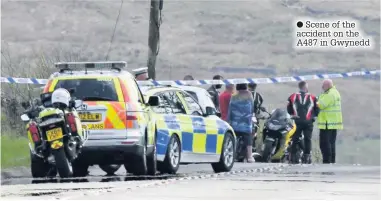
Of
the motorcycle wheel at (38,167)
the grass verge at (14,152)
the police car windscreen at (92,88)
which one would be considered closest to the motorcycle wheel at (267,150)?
the grass verge at (14,152)

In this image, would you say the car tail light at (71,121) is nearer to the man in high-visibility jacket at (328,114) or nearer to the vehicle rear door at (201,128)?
the vehicle rear door at (201,128)

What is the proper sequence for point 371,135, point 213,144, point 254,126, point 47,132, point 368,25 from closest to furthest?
point 47,132 < point 213,144 < point 254,126 < point 371,135 < point 368,25

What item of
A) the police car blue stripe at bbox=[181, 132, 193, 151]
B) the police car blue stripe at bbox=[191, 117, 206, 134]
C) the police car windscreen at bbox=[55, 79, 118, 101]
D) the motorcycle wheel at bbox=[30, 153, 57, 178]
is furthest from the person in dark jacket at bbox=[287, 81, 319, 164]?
the motorcycle wheel at bbox=[30, 153, 57, 178]

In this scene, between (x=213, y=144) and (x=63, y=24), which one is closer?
(x=213, y=144)

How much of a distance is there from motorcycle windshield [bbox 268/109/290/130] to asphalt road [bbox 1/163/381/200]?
5.80m

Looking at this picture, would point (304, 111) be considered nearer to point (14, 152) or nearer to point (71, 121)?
point (14, 152)

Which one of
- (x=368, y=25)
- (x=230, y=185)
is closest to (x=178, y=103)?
(x=230, y=185)

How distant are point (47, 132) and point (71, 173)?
0.71 meters

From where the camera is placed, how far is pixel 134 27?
76625 mm

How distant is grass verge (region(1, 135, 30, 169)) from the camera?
2603 cm

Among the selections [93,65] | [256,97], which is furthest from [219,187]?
[256,97]

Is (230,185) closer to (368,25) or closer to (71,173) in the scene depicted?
(71,173)

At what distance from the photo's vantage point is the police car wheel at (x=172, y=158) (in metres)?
23.8

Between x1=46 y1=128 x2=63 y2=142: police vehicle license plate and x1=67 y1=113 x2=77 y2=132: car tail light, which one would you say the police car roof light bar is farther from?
x1=46 y1=128 x2=63 y2=142: police vehicle license plate
